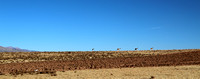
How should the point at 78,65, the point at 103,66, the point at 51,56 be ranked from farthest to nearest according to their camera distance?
the point at 51,56, the point at 78,65, the point at 103,66

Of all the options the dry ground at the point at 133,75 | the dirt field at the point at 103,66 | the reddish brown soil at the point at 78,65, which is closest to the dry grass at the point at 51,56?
the dirt field at the point at 103,66

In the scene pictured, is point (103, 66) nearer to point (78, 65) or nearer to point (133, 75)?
point (78, 65)

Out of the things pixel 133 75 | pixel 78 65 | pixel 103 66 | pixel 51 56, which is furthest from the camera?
pixel 51 56

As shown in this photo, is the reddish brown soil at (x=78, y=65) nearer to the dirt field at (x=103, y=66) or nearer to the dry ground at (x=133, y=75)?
the dirt field at (x=103, y=66)

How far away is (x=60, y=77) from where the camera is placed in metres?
24.1

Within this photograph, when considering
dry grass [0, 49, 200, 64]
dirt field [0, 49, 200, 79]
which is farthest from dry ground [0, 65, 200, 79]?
dry grass [0, 49, 200, 64]

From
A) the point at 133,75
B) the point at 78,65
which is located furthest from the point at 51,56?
the point at 133,75

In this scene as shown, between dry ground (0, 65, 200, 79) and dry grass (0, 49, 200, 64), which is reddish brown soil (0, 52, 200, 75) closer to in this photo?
dry ground (0, 65, 200, 79)

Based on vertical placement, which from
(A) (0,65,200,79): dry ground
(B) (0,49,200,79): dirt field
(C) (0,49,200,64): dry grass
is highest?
(C) (0,49,200,64): dry grass

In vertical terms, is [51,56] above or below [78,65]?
above

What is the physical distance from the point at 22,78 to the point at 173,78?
610 inches

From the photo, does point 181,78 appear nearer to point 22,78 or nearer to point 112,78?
point 112,78

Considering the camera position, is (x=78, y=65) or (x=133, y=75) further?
(x=78, y=65)

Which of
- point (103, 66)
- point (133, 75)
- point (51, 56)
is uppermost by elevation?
point (51, 56)
